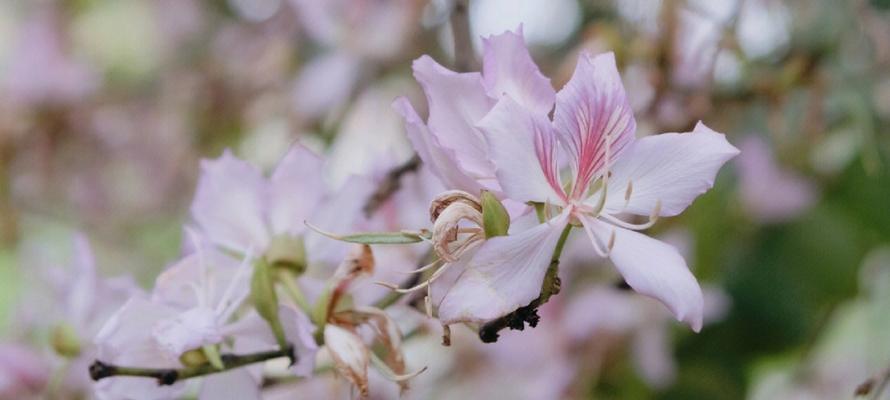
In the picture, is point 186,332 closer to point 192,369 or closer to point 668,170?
point 192,369

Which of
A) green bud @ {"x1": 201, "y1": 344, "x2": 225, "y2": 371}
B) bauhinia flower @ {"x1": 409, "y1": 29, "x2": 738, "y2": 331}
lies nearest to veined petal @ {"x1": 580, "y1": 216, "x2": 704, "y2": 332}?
bauhinia flower @ {"x1": 409, "y1": 29, "x2": 738, "y2": 331}

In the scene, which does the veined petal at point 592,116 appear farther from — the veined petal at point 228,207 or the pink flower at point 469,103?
the veined petal at point 228,207

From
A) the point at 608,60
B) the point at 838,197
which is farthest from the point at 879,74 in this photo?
the point at 608,60

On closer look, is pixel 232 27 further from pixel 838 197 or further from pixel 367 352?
pixel 367 352

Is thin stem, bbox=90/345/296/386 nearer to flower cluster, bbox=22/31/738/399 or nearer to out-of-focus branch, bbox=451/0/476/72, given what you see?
flower cluster, bbox=22/31/738/399

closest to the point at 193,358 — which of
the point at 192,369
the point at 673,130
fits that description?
the point at 192,369

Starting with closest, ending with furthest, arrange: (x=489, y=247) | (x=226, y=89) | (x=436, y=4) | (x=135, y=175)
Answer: (x=489, y=247) → (x=436, y=4) → (x=226, y=89) → (x=135, y=175)
